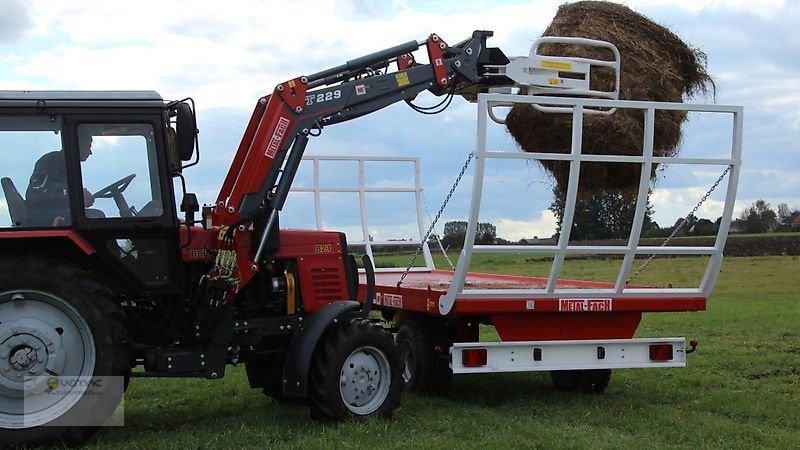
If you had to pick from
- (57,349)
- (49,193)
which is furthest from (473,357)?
(49,193)

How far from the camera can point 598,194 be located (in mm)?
9000

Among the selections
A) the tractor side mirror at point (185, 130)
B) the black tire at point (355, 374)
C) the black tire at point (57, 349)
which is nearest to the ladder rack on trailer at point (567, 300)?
the black tire at point (355, 374)

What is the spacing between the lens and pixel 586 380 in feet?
28.6

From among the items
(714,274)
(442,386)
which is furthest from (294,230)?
(714,274)

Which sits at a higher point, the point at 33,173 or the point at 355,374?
the point at 33,173

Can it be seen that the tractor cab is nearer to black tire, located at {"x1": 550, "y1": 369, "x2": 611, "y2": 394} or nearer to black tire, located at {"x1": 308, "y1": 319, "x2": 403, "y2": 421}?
black tire, located at {"x1": 308, "y1": 319, "x2": 403, "y2": 421}

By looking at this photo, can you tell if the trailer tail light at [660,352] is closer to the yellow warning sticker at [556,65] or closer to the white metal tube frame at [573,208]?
the white metal tube frame at [573,208]

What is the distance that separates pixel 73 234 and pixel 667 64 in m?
5.55

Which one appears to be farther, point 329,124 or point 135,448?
point 329,124

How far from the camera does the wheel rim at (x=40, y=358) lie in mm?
6043

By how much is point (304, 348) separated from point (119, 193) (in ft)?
5.51

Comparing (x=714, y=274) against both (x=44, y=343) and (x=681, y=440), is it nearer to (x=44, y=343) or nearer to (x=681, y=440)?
(x=681, y=440)

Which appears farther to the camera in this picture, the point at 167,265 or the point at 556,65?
the point at 556,65

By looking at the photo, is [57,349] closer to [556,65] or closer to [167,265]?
[167,265]
